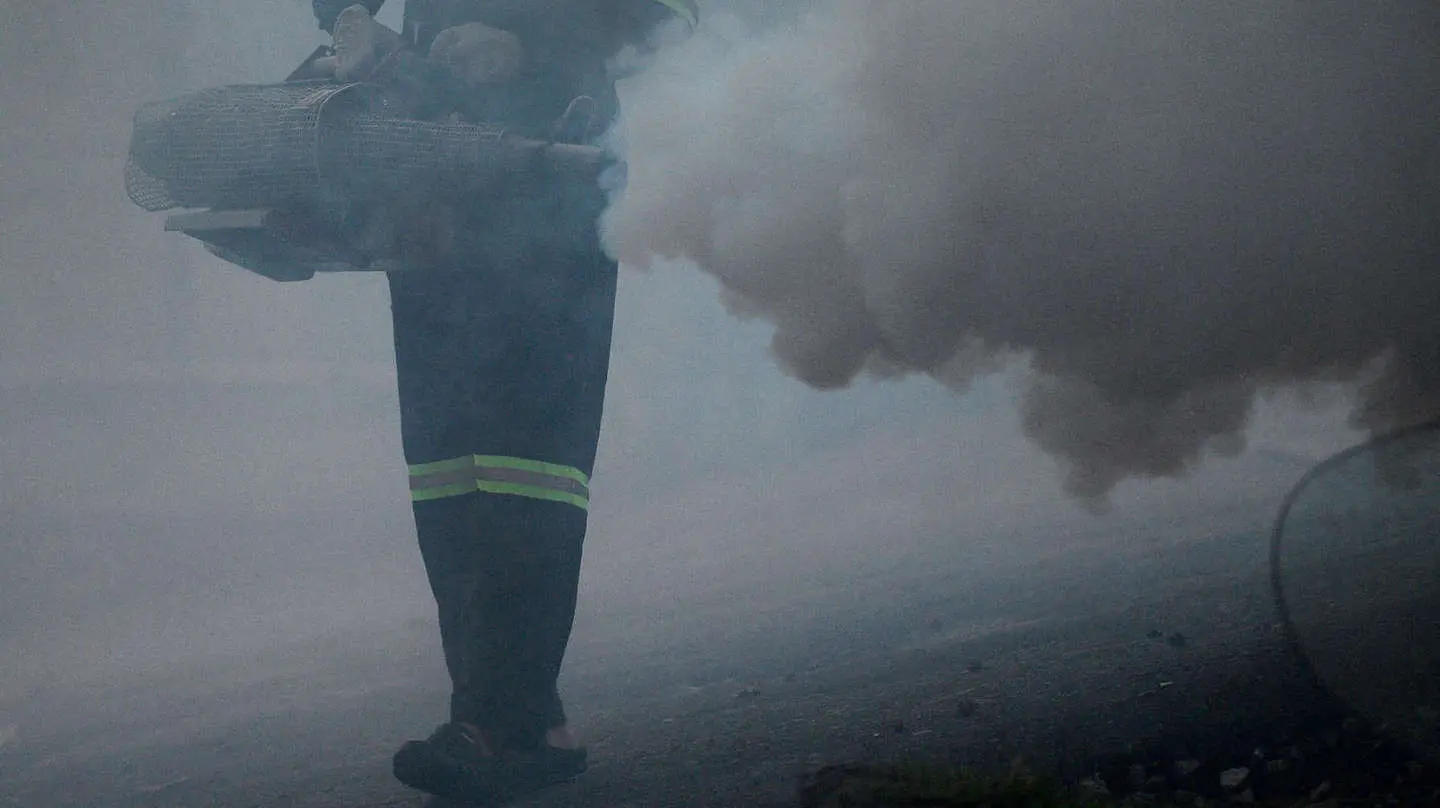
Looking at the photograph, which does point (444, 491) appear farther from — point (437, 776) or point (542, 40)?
point (542, 40)

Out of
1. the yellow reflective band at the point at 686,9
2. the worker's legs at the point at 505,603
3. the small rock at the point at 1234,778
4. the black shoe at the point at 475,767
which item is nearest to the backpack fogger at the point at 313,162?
the yellow reflective band at the point at 686,9

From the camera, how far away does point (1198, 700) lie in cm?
257

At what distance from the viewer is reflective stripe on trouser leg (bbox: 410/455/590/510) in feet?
9.24

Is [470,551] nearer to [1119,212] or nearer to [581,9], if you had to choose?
[581,9]

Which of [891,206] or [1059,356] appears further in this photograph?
[1059,356]

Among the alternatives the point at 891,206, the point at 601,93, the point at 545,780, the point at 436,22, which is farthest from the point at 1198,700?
the point at 436,22

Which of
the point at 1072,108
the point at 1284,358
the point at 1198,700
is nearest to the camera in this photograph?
the point at 1198,700

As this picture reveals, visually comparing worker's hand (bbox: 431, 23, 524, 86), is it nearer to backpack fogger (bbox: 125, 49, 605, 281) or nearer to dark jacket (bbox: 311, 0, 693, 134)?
dark jacket (bbox: 311, 0, 693, 134)

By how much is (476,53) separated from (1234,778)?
2418 mm

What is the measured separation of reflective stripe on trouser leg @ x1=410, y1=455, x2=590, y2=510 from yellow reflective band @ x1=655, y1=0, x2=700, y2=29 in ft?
4.14

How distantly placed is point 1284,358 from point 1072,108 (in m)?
0.90


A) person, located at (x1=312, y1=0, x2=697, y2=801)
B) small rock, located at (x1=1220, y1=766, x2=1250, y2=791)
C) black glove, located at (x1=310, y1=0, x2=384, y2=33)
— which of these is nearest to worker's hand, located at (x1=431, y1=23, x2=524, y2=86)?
person, located at (x1=312, y1=0, x2=697, y2=801)

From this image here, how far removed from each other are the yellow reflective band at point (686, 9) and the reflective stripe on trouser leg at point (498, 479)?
4.14 ft

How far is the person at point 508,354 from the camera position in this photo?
2791 mm
